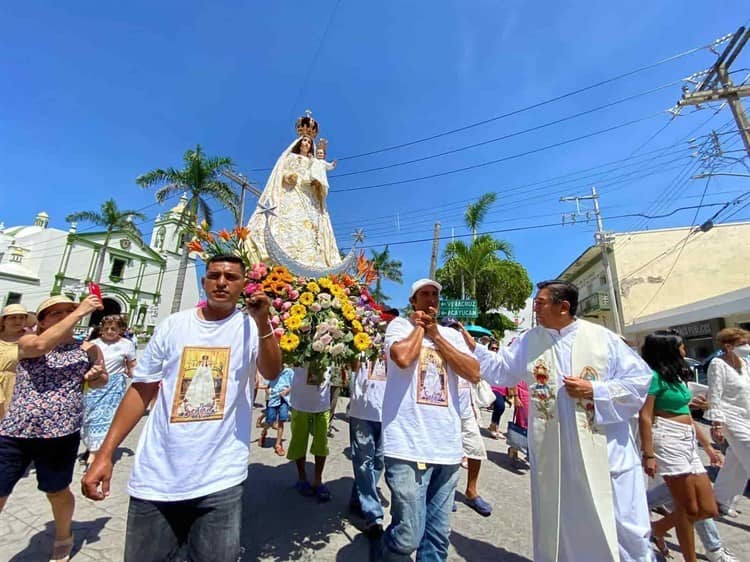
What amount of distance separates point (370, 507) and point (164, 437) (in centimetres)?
211

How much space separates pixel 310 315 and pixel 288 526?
6.72 ft

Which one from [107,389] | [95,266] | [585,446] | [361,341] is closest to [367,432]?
[361,341]

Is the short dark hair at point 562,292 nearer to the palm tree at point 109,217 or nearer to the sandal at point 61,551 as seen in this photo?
the sandal at point 61,551

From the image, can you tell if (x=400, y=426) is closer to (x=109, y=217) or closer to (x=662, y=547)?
(x=662, y=547)

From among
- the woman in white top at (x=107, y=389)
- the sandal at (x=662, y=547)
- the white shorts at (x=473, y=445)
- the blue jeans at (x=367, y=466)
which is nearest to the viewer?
the sandal at (x=662, y=547)

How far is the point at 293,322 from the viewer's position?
239 centimetres

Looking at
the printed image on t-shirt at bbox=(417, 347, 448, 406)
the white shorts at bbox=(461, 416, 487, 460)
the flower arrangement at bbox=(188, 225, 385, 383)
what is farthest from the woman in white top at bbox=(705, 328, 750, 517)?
the flower arrangement at bbox=(188, 225, 385, 383)

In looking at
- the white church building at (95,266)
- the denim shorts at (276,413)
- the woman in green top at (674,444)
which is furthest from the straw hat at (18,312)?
the white church building at (95,266)

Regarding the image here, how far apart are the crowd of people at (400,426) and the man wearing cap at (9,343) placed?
1 centimetres

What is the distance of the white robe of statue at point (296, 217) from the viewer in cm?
410

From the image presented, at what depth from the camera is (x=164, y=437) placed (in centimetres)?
170

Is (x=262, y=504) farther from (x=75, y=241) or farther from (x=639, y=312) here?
(x=75, y=241)

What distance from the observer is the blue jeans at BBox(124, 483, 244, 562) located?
1.60 meters

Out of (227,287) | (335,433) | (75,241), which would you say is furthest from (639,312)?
(75,241)
